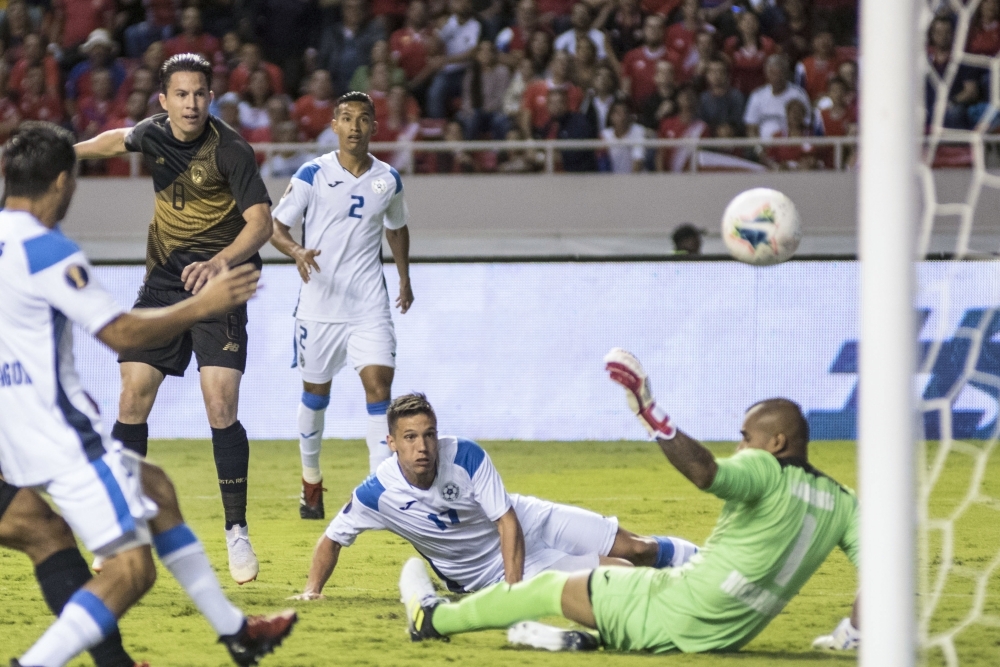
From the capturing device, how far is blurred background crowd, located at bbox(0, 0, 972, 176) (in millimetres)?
12711

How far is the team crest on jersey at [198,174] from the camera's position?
604 cm

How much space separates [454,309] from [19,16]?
22.5 ft

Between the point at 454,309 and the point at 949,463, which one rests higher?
the point at 454,309

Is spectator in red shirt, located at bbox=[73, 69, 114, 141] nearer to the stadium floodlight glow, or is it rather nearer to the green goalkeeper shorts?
the green goalkeeper shorts

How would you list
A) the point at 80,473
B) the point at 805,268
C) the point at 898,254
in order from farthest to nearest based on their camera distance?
the point at 805,268
the point at 80,473
the point at 898,254

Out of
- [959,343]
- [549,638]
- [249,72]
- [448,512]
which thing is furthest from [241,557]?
[249,72]

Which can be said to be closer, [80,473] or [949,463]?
[80,473]

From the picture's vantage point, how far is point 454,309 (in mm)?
10820

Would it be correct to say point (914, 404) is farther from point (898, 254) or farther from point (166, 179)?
point (166, 179)

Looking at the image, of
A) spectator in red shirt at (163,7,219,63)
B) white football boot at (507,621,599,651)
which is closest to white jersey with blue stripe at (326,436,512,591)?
white football boot at (507,621,599,651)

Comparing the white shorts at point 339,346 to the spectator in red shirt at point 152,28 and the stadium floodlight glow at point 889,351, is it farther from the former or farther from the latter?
the spectator in red shirt at point 152,28

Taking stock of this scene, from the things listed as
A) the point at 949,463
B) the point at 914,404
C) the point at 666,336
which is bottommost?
the point at 949,463

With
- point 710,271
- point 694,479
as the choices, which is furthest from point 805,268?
point 694,479

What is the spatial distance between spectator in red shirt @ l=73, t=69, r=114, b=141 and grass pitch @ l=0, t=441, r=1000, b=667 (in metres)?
4.19
